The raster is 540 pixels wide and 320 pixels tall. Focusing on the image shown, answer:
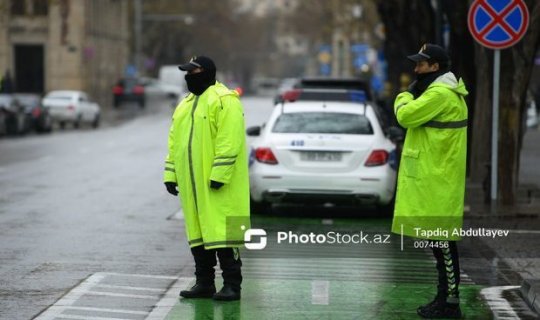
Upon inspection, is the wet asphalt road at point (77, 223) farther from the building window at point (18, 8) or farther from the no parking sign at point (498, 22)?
the building window at point (18, 8)

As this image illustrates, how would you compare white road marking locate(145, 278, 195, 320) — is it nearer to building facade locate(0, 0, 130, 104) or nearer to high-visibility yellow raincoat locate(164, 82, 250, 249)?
high-visibility yellow raincoat locate(164, 82, 250, 249)

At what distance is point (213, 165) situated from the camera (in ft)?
30.4

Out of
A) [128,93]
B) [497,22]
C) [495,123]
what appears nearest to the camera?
[497,22]

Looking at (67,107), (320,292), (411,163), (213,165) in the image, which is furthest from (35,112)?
(411,163)

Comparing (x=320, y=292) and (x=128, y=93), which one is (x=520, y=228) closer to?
(x=320, y=292)

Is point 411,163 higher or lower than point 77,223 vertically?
higher

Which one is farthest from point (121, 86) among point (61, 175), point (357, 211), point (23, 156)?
point (357, 211)

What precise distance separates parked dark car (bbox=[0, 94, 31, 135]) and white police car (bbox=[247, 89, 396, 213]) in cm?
2657

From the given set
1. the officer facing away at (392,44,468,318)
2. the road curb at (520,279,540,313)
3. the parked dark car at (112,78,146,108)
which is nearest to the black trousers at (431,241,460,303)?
the officer facing away at (392,44,468,318)

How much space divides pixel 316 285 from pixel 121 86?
6408 centimetres

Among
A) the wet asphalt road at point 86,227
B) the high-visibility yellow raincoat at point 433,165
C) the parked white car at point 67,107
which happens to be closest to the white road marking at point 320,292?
the wet asphalt road at point 86,227

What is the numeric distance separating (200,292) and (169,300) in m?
0.23

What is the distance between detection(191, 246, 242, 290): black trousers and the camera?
958cm

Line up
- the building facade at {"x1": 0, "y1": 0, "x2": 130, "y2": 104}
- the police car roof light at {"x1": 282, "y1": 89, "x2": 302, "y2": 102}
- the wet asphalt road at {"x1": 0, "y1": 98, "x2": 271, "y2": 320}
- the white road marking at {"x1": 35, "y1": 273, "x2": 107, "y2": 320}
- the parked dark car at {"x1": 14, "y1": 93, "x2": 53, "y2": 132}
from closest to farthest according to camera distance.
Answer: the white road marking at {"x1": 35, "y1": 273, "x2": 107, "y2": 320}, the wet asphalt road at {"x1": 0, "y1": 98, "x2": 271, "y2": 320}, the police car roof light at {"x1": 282, "y1": 89, "x2": 302, "y2": 102}, the parked dark car at {"x1": 14, "y1": 93, "x2": 53, "y2": 132}, the building facade at {"x1": 0, "y1": 0, "x2": 130, "y2": 104}
